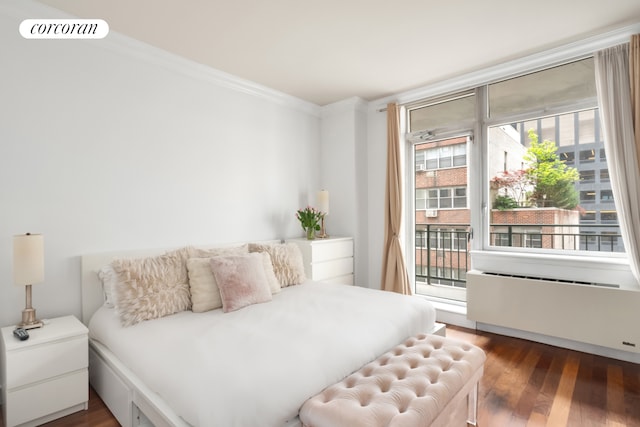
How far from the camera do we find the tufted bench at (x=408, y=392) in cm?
127

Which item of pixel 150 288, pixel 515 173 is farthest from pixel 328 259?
pixel 515 173

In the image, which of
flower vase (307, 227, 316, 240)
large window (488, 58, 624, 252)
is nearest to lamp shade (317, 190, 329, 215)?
flower vase (307, 227, 316, 240)

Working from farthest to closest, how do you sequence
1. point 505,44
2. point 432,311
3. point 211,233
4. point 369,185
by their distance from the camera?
point 369,185 → point 211,233 → point 505,44 → point 432,311

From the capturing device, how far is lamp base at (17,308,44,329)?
2012 mm

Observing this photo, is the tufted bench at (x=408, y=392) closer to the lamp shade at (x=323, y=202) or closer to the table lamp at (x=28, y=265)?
the table lamp at (x=28, y=265)

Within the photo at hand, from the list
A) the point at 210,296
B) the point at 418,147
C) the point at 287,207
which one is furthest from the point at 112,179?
the point at 418,147

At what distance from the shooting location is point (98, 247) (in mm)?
2533

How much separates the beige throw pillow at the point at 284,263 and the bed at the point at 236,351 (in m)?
0.37

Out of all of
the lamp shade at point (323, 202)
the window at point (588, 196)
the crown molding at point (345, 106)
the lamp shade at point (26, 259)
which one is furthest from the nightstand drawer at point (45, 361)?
the window at point (588, 196)

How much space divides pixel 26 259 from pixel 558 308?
13.0ft

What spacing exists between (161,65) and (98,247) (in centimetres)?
165

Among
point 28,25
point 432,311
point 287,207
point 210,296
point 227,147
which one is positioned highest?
point 28,25

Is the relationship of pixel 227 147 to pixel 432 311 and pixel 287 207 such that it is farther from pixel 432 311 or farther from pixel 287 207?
pixel 432 311

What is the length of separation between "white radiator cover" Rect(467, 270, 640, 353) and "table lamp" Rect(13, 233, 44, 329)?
352 cm
